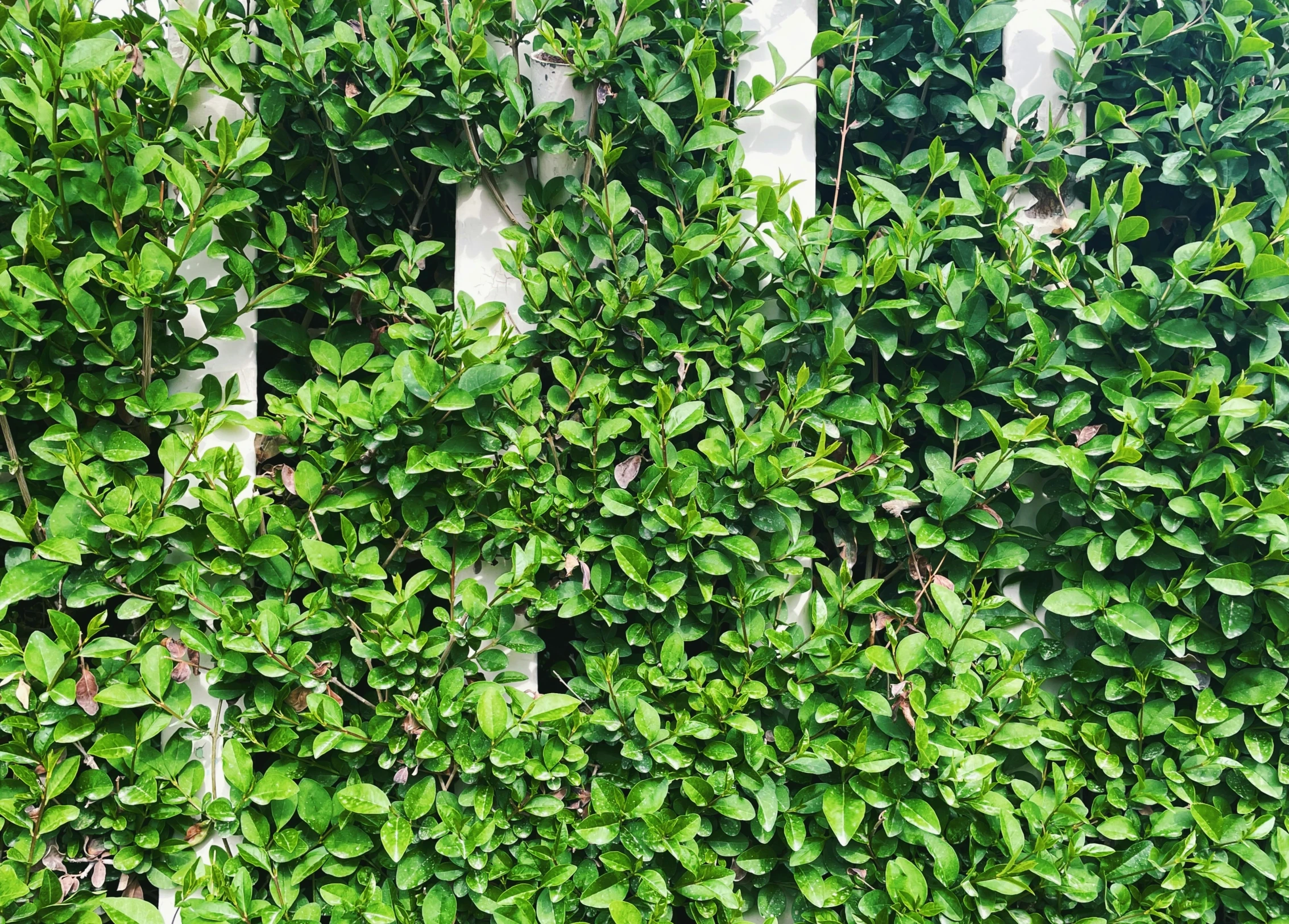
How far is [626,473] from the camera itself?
61.7 inches

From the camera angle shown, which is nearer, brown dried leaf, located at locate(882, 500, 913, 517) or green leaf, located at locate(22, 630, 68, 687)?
green leaf, located at locate(22, 630, 68, 687)

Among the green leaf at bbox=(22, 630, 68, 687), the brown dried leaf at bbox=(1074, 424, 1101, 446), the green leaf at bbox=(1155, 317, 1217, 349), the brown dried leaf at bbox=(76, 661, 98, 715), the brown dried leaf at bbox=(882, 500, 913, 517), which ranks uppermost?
the green leaf at bbox=(1155, 317, 1217, 349)

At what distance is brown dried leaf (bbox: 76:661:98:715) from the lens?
4.58 feet

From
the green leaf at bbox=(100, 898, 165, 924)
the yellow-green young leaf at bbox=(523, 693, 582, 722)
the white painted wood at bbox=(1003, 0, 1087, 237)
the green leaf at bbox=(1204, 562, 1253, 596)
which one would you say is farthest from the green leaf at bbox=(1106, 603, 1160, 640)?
the green leaf at bbox=(100, 898, 165, 924)

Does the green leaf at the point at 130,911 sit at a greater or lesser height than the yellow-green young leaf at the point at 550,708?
lesser

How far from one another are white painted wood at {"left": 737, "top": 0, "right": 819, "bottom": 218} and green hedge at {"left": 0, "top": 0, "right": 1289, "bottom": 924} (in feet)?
0.18

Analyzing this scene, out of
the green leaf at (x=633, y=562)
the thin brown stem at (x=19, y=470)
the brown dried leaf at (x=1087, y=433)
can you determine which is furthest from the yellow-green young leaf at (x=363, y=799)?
the brown dried leaf at (x=1087, y=433)

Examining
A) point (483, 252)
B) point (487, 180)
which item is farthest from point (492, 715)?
point (487, 180)

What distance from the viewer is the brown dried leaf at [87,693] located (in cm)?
140

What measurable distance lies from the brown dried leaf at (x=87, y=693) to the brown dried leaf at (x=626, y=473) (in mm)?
1036

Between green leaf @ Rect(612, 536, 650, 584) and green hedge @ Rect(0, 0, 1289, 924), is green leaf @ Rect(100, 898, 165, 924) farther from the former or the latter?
green leaf @ Rect(612, 536, 650, 584)

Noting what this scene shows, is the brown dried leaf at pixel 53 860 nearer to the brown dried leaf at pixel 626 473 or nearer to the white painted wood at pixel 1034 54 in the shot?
the brown dried leaf at pixel 626 473

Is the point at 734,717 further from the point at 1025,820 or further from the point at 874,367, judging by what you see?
the point at 874,367

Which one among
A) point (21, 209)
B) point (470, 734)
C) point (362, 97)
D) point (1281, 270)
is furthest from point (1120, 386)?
point (21, 209)
